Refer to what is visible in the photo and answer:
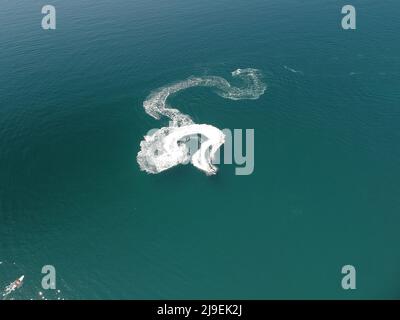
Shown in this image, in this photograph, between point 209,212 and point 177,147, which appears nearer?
point 209,212

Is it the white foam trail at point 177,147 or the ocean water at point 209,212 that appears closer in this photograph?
the ocean water at point 209,212

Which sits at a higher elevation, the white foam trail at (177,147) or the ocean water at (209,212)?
the white foam trail at (177,147)

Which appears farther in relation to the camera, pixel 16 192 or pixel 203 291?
pixel 16 192

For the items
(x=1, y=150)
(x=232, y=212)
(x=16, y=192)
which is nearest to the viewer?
(x=232, y=212)

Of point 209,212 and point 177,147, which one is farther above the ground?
point 177,147

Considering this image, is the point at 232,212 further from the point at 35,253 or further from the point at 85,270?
the point at 35,253

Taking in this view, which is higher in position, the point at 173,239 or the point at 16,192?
the point at 16,192

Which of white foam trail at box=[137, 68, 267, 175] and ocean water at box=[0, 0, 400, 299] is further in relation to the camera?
white foam trail at box=[137, 68, 267, 175]

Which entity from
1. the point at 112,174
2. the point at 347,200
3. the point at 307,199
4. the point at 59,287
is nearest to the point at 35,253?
the point at 59,287

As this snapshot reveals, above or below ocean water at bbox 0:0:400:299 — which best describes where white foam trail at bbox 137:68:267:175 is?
above
